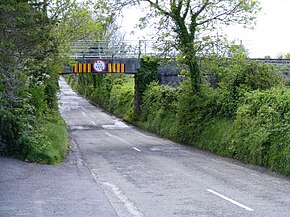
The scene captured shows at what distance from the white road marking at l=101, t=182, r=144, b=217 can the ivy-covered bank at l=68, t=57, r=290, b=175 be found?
19.8 feet

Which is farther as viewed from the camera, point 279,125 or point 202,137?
point 202,137

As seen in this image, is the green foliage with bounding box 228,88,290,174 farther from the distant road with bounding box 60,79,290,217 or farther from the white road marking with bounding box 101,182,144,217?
the white road marking with bounding box 101,182,144,217

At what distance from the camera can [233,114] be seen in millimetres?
23000

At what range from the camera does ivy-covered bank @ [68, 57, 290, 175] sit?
17.8m

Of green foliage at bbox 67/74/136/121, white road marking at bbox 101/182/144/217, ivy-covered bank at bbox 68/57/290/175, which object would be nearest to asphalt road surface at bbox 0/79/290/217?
white road marking at bbox 101/182/144/217

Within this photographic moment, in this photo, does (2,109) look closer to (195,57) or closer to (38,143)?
(38,143)

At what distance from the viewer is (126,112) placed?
45.8m

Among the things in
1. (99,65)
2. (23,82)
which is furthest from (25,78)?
(99,65)

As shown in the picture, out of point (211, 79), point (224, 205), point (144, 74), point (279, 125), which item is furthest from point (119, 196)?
point (144, 74)

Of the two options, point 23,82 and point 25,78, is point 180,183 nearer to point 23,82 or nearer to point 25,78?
point 23,82

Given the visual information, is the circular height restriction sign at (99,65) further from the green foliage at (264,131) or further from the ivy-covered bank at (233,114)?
the green foliage at (264,131)

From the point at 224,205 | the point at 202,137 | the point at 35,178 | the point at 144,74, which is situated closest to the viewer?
the point at 224,205

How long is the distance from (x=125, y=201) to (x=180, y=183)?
118 inches

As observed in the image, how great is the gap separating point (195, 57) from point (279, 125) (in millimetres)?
9520
